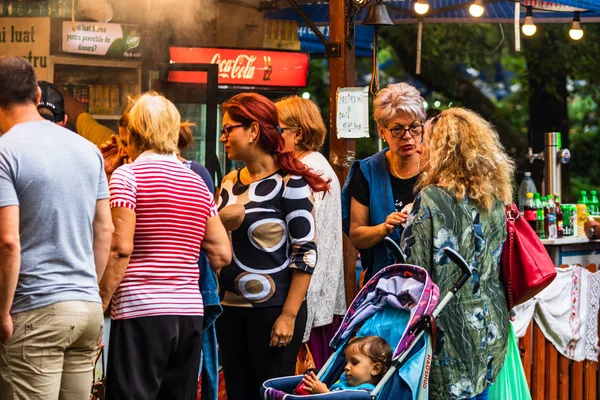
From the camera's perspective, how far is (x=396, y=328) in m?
4.66

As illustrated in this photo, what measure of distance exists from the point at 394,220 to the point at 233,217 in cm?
91

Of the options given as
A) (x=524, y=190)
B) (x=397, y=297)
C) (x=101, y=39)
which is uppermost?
(x=101, y=39)

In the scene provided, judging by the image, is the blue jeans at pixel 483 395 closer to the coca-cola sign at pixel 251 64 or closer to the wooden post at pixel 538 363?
the wooden post at pixel 538 363

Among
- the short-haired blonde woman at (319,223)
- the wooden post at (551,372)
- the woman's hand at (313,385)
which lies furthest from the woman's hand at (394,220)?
the wooden post at (551,372)

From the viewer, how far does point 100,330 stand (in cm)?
405

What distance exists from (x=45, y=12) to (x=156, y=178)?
4954 millimetres

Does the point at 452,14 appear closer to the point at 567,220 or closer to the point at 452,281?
the point at 567,220

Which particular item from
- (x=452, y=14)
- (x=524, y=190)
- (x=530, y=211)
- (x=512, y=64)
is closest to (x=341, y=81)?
(x=530, y=211)

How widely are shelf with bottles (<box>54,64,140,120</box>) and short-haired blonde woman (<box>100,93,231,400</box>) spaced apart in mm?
4511

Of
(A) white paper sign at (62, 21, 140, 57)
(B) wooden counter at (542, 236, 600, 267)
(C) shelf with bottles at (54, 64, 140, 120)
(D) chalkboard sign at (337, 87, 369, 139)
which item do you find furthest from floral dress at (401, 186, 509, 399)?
(A) white paper sign at (62, 21, 140, 57)

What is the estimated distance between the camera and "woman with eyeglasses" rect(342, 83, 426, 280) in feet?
18.4

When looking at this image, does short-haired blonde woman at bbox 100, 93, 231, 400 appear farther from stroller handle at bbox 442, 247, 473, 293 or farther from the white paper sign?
the white paper sign

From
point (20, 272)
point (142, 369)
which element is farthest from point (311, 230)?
point (20, 272)

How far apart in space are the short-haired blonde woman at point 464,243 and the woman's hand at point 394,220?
0.40m
